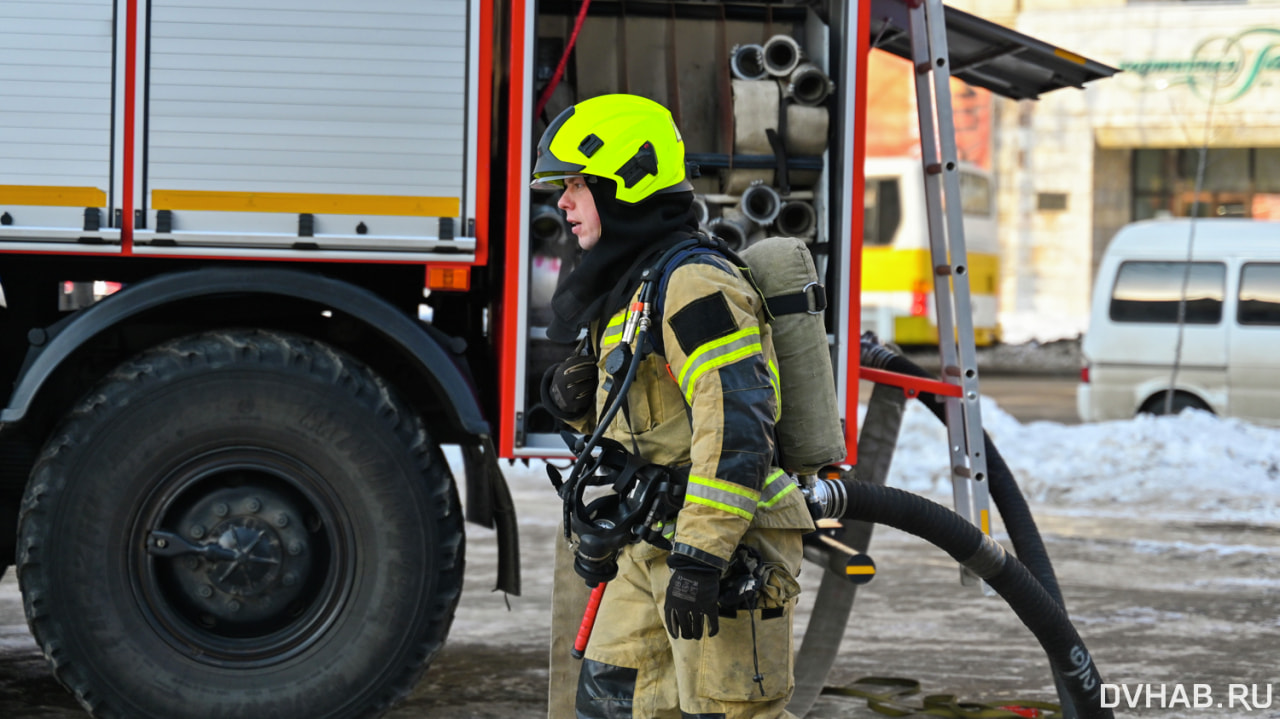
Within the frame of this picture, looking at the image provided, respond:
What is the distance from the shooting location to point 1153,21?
26.9 m

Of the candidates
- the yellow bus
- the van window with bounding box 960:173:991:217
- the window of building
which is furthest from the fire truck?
the window of building

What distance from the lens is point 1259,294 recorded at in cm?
1252

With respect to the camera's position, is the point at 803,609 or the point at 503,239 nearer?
the point at 503,239

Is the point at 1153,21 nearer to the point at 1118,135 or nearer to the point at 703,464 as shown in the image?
the point at 1118,135

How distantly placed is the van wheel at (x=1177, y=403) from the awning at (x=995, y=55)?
24.9ft

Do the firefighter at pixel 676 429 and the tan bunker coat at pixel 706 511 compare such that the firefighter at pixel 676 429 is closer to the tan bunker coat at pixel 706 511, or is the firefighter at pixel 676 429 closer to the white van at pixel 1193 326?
the tan bunker coat at pixel 706 511

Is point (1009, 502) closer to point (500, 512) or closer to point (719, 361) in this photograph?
point (500, 512)

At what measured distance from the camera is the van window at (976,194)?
24.0 meters

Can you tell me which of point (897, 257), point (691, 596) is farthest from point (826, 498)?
point (897, 257)

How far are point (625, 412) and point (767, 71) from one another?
5.93ft

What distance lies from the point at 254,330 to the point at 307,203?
0.43 m

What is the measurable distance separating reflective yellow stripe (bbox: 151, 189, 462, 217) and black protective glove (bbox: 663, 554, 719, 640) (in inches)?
69.0

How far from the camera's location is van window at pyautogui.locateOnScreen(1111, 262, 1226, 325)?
12.6 m

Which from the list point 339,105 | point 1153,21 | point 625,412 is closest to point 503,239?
point 339,105
